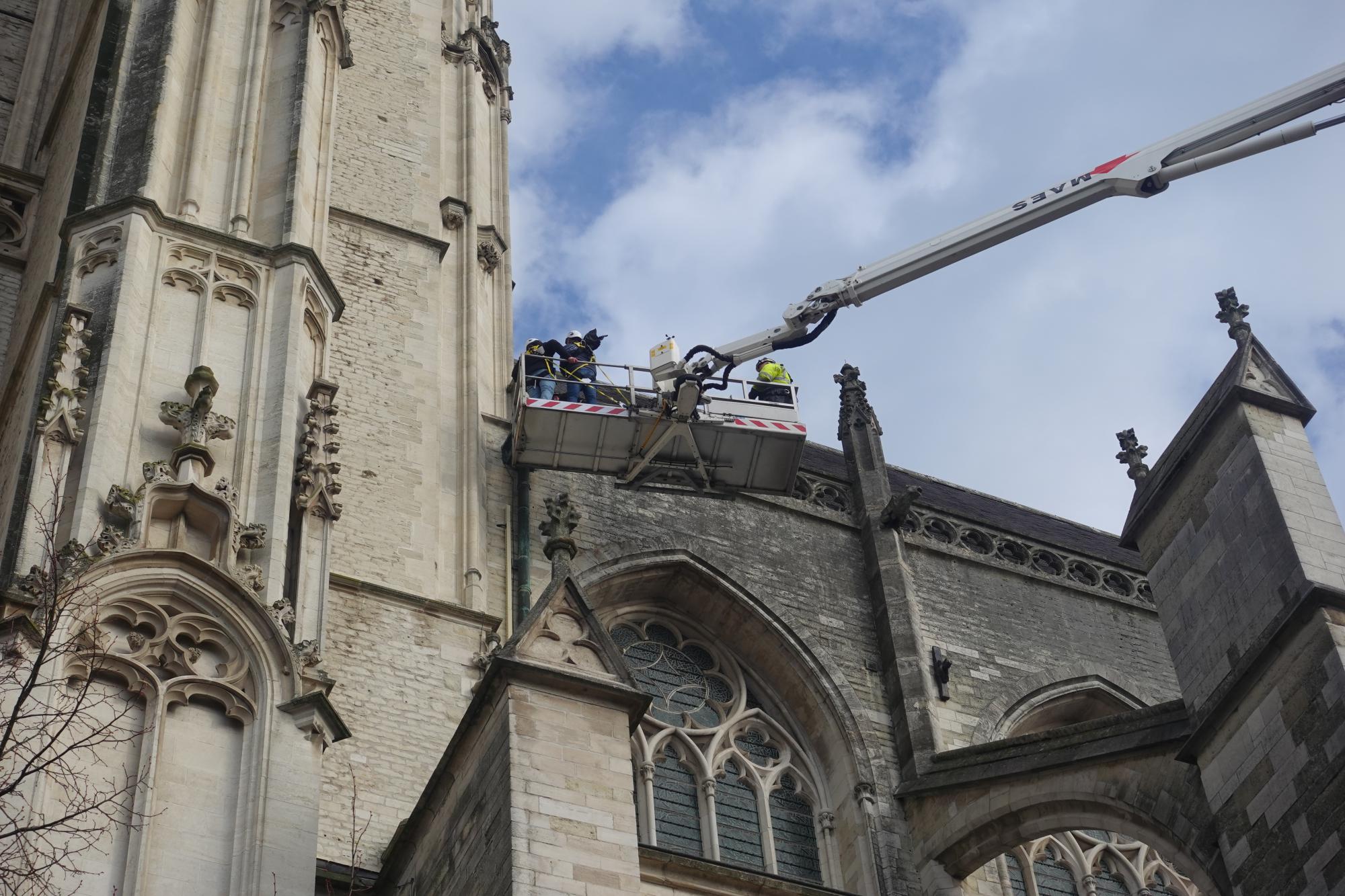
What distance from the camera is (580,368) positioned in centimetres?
1609

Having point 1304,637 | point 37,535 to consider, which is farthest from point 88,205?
point 1304,637

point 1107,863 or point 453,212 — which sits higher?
point 453,212

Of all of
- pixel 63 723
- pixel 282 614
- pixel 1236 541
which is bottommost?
pixel 63 723

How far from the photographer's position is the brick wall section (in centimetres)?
1611

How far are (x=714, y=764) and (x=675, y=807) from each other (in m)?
0.54

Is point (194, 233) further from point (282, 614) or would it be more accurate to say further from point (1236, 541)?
point (1236, 541)

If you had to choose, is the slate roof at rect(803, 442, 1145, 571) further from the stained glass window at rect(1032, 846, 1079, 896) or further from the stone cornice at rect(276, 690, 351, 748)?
the stone cornice at rect(276, 690, 351, 748)

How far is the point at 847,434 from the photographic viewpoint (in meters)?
17.8

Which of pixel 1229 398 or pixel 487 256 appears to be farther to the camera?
pixel 487 256

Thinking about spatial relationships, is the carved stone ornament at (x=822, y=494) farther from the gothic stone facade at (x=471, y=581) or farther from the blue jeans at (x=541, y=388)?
the blue jeans at (x=541, y=388)

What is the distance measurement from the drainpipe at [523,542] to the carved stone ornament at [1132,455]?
224 inches

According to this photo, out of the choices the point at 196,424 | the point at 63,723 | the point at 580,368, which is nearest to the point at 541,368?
the point at 580,368

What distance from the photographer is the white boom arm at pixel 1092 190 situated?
1908cm

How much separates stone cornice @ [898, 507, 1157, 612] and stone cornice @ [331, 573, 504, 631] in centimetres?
461
